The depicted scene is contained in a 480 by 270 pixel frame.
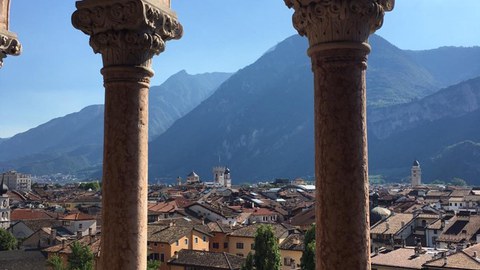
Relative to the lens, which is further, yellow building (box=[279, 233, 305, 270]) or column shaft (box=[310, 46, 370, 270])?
yellow building (box=[279, 233, 305, 270])

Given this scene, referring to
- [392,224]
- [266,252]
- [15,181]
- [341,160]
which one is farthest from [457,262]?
[15,181]

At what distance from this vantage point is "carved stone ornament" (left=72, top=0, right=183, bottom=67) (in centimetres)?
545

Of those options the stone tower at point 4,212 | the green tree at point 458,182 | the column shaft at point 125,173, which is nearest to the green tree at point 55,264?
the stone tower at point 4,212

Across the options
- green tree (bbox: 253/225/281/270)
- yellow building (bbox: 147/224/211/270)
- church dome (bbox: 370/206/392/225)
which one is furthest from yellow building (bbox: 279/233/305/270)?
church dome (bbox: 370/206/392/225)

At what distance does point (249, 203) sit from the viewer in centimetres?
7294

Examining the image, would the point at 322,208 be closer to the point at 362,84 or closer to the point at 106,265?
the point at 362,84

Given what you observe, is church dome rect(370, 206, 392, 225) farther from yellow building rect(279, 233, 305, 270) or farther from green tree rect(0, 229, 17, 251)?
green tree rect(0, 229, 17, 251)

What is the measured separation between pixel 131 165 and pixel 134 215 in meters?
0.43

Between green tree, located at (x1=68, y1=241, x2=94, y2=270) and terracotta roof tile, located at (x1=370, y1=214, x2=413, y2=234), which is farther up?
terracotta roof tile, located at (x1=370, y1=214, x2=413, y2=234)

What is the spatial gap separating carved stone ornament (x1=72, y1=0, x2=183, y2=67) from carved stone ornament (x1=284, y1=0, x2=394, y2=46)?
1.67 m

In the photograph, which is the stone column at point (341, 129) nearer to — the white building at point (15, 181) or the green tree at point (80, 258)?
the green tree at point (80, 258)

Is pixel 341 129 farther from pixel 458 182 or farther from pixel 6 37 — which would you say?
pixel 458 182

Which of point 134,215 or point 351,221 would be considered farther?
point 134,215

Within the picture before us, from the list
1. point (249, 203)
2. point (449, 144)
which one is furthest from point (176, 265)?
point (449, 144)
